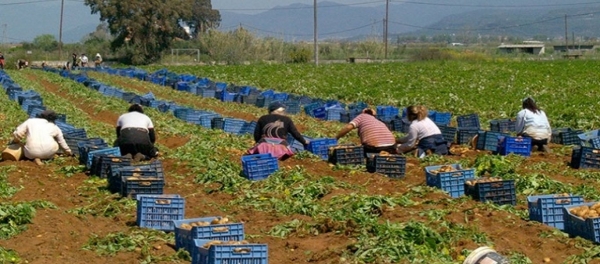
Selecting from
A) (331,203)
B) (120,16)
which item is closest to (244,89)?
(331,203)

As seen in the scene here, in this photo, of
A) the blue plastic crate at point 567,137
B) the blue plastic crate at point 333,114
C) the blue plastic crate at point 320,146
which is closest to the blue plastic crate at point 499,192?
the blue plastic crate at point 320,146

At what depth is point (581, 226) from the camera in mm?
10523

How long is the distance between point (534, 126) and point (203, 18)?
407 ft

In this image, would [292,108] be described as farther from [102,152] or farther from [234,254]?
[234,254]

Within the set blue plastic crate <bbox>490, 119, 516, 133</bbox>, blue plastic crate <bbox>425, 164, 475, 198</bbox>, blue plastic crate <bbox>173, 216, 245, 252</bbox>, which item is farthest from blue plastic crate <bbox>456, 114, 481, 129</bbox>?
blue plastic crate <bbox>173, 216, 245, 252</bbox>

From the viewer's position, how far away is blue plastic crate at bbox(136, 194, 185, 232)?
37.6ft

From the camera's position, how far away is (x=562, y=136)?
1984cm

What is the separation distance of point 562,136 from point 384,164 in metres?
6.29

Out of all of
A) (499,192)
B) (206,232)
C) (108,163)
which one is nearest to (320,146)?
(108,163)

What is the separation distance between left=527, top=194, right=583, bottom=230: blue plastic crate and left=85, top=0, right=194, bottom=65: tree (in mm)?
77658

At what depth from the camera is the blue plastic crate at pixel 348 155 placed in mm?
16078

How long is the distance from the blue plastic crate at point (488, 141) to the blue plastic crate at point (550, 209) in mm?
7246

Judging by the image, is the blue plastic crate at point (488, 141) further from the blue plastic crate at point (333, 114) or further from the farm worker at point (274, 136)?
the blue plastic crate at point (333, 114)

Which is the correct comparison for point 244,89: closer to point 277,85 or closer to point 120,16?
point 277,85
